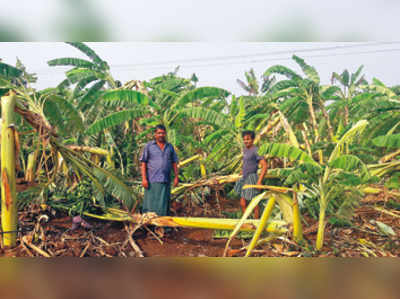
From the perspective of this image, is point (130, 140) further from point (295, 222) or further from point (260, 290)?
point (260, 290)

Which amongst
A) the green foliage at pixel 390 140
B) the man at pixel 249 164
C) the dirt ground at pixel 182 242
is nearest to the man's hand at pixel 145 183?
the dirt ground at pixel 182 242

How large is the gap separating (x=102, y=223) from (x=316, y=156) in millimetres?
3836

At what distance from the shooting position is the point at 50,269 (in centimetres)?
308

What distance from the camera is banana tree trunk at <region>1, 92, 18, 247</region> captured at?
10.7ft

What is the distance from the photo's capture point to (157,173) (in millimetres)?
4332

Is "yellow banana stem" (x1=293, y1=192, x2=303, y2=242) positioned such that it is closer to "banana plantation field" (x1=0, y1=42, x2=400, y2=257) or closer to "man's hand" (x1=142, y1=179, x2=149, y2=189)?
"banana plantation field" (x1=0, y1=42, x2=400, y2=257)

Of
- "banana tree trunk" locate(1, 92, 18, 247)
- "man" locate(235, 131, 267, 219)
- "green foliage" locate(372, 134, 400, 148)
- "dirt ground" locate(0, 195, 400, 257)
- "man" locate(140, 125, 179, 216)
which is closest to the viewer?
"banana tree trunk" locate(1, 92, 18, 247)

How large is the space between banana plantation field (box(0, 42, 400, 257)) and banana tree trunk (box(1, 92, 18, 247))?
1 cm

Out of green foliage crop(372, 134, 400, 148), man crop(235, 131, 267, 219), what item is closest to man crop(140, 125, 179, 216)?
man crop(235, 131, 267, 219)

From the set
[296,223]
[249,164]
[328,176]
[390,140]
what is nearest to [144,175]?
[249,164]

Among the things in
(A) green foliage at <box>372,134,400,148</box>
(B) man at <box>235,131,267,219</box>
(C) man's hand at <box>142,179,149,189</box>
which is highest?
(A) green foliage at <box>372,134,400,148</box>

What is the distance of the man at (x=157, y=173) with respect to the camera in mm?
4320

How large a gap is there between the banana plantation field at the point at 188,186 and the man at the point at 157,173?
28 centimetres

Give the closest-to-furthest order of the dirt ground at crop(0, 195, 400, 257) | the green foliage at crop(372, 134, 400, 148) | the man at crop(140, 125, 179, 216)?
the dirt ground at crop(0, 195, 400, 257), the green foliage at crop(372, 134, 400, 148), the man at crop(140, 125, 179, 216)
